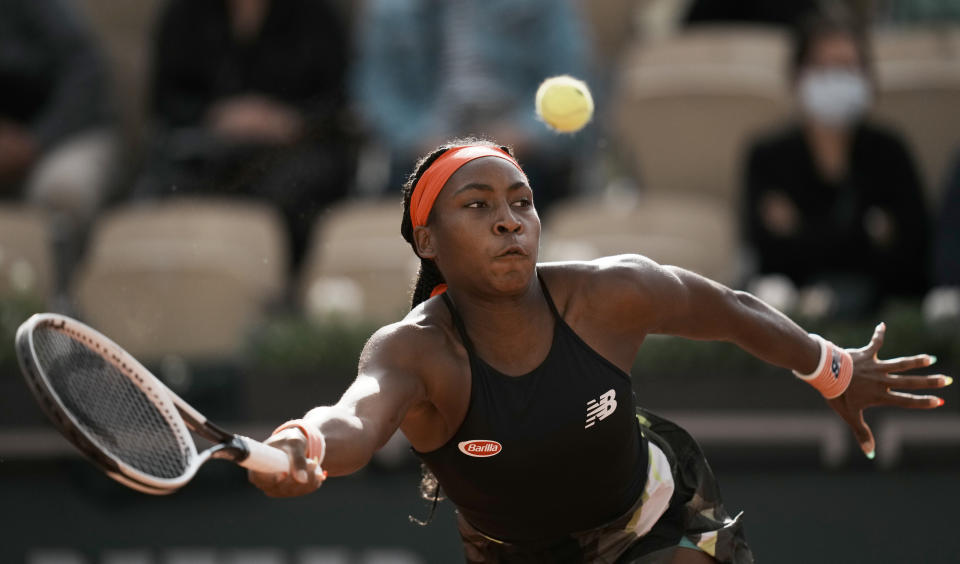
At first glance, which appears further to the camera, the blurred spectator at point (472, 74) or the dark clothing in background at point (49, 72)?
the dark clothing in background at point (49, 72)

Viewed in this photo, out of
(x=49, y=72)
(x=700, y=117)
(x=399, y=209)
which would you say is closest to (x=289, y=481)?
(x=399, y=209)

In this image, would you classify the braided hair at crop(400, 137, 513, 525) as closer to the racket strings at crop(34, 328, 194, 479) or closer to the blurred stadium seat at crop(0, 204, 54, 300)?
the racket strings at crop(34, 328, 194, 479)

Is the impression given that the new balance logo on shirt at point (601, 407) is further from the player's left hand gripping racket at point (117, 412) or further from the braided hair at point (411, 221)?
the player's left hand gripping racket at point (117, 412)

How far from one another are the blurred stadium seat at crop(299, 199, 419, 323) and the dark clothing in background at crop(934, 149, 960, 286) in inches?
88.6

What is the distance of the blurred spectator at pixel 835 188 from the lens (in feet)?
20.5

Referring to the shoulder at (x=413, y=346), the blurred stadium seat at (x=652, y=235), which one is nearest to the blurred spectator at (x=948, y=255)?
the blurred stadium seat at (x=652, y=235)

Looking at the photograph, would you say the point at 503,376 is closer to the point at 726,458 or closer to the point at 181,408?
the point at 181,408

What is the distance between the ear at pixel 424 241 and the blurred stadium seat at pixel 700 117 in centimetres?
397

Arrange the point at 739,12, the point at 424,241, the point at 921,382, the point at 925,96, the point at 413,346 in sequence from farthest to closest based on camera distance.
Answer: the point at 739,12, the point at 925,96, the point at 921,382, the point at 424,241, the point at 413,346

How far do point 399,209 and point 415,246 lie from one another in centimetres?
326

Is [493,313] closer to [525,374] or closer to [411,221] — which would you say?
[525,374]

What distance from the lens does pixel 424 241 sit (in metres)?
3.26

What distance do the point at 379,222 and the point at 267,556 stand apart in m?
1.66

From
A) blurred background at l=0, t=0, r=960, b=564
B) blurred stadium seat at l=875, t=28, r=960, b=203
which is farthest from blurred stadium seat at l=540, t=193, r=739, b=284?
blurred stadium seat at l=875, t=28, r=960, b=203
